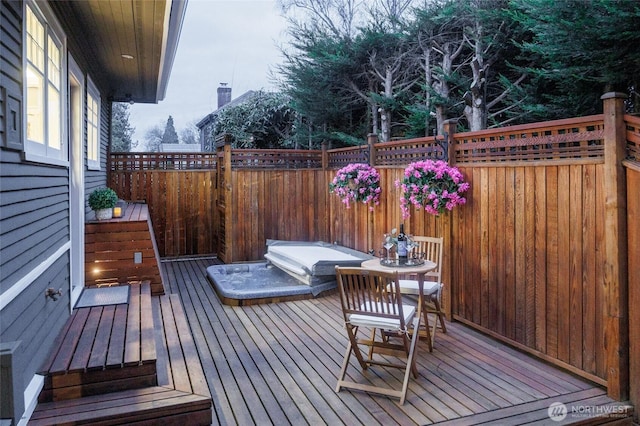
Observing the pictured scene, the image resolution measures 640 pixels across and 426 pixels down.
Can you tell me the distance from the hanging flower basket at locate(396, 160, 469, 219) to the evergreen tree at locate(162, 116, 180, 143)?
1188 inches

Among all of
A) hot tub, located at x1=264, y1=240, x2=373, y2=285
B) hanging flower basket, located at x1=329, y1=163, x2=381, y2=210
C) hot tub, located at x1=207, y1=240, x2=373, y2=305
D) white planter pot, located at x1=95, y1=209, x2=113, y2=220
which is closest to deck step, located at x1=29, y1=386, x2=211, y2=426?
hot tub, located at x1=207, y1=240, x2=373, y2=305

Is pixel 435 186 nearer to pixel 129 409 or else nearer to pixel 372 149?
pixel 372 149

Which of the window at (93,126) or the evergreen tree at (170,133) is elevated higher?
the evergreen tree at (170,133)

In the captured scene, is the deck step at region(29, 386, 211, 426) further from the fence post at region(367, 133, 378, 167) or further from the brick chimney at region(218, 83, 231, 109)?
the brick chimney at region(218, 83, 231, 109)

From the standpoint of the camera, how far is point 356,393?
328cm

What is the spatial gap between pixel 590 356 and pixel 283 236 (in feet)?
18.5

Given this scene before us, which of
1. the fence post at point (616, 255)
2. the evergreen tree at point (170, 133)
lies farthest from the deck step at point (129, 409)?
the evergreen tree at point (170, 133)

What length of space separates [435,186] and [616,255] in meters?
1.90

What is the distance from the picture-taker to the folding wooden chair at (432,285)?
414 centimetres

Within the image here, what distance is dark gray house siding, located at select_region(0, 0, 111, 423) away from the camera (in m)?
1.87

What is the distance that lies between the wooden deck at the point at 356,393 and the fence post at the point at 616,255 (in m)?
0.23

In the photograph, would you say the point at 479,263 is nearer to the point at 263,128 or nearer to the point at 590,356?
the point at 590,356

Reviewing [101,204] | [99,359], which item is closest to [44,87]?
[99,359]

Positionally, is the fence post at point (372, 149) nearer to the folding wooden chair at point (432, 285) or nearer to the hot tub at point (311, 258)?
the hot tub at point (311, 258)
